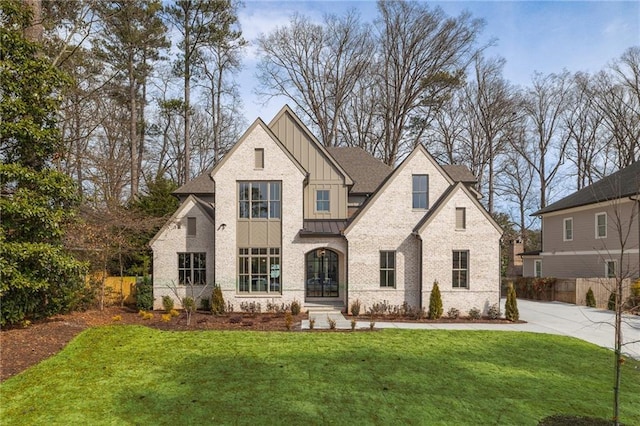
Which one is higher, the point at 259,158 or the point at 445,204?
the point at 259,158

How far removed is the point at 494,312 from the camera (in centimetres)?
1544

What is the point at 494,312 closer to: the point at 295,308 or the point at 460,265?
the point at 460,265

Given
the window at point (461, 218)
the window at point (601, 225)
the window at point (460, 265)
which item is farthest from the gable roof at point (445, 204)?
the window at point (601, 225)

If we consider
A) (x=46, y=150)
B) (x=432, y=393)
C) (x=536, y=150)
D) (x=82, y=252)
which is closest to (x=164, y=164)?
(x=82, y=252)

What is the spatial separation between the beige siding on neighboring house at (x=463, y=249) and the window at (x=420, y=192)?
101 centimetres

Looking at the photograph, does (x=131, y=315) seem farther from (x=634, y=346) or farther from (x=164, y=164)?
(x=164, y=164)

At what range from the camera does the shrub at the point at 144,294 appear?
1656cm

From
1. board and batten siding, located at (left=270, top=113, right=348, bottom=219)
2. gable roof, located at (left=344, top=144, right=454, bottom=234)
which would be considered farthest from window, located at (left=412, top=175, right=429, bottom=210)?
board and batten siding, located at (left=270, top=113, right=348, bottom=219)

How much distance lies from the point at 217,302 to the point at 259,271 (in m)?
2.18

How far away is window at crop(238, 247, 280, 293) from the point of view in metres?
16.5

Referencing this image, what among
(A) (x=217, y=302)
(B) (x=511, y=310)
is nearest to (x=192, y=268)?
(A) (x=217, y=302)

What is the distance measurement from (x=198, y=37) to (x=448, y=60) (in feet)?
62.1

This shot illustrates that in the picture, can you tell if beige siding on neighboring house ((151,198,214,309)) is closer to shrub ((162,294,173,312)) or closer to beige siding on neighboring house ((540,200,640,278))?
shrub ((162,294,173,312))

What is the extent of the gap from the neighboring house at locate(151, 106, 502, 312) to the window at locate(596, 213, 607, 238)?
10275 mm
